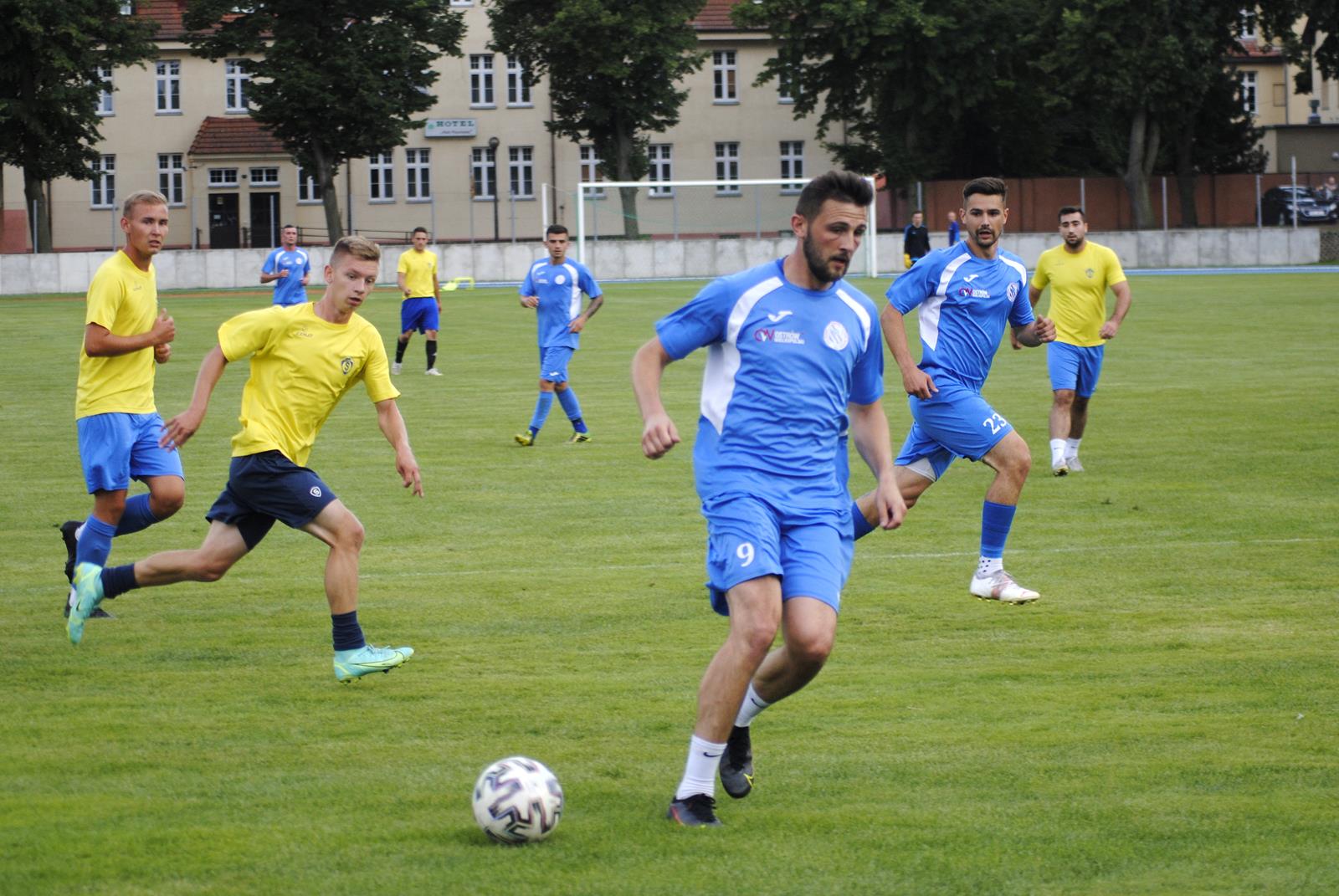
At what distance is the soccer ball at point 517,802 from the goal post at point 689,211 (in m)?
47.2

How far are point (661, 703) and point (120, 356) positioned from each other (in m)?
3.63

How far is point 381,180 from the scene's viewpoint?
7200 centimetres

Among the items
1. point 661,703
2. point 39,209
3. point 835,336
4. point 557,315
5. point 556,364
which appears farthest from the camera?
point 39,209

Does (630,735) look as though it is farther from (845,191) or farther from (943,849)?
(845,191)

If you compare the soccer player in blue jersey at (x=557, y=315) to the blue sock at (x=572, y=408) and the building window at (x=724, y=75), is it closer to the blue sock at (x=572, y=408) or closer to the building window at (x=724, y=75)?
the blue sock at (x=572, y=408)

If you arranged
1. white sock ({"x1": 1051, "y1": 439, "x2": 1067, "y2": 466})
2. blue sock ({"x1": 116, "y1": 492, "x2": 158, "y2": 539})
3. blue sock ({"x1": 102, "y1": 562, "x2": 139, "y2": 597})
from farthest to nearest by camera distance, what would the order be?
A: white sock ({"x1": 1051, "y1": 439, "x2": 1067, "y2": 466}) → blue sock ({"x1": 116, "y1": 492, "x2": 158, "y2": 539}) → blue sock ({"x1": 102, "y1": 562, "x2": 139, "y2": 597})

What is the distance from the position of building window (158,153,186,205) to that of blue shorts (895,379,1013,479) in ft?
216

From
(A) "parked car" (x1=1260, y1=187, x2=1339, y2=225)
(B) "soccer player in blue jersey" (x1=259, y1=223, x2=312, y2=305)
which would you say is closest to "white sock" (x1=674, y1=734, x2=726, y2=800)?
(B) "soccer player in blue jersey" (x1=259, y1=223, x2=312, y2=305)

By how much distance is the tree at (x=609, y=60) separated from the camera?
6275cm

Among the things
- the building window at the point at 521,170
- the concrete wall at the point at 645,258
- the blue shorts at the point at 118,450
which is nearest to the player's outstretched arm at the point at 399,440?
the blue shorts at the point at 118,450

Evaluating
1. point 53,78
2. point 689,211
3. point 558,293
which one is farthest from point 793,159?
point 558,293

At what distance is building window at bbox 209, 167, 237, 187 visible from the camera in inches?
2810

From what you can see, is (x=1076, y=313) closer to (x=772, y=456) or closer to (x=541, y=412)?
(x=541, y=412)

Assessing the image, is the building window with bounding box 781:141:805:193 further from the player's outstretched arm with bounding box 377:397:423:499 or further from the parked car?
the player's outstretched arm with bounding box 377:397:423:499
